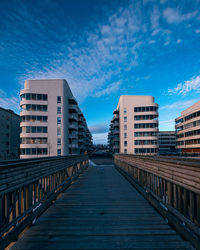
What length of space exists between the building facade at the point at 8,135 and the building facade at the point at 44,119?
58.7 feet

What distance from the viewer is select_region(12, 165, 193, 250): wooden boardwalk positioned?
3.34m

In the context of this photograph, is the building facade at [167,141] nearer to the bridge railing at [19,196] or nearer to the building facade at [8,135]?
the building facade at [8,135]

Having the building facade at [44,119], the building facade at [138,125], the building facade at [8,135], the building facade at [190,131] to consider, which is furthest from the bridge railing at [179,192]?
the building facade at [8,135]

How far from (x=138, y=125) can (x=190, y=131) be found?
21893mm

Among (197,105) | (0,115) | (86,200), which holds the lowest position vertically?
(86,200)

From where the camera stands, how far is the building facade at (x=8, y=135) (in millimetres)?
47938

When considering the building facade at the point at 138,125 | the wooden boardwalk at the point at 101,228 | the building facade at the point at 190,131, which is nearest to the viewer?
the wooden boardwalk at the point at 101,228

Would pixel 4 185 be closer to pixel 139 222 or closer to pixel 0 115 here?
pixel 139 222

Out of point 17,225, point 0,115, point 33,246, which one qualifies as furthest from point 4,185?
point 0,115

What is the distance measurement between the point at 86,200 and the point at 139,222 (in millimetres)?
2586

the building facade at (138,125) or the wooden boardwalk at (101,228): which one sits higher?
the building facade at (138,125)

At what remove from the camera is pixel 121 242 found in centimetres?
340

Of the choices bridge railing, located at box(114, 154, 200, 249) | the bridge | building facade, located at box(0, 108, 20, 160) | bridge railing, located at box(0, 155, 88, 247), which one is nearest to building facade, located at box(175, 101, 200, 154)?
bridge railing, located at box(114, 154, 200, 249)

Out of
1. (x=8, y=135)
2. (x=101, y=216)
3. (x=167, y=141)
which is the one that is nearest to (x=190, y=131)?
(x=167, y=141)
